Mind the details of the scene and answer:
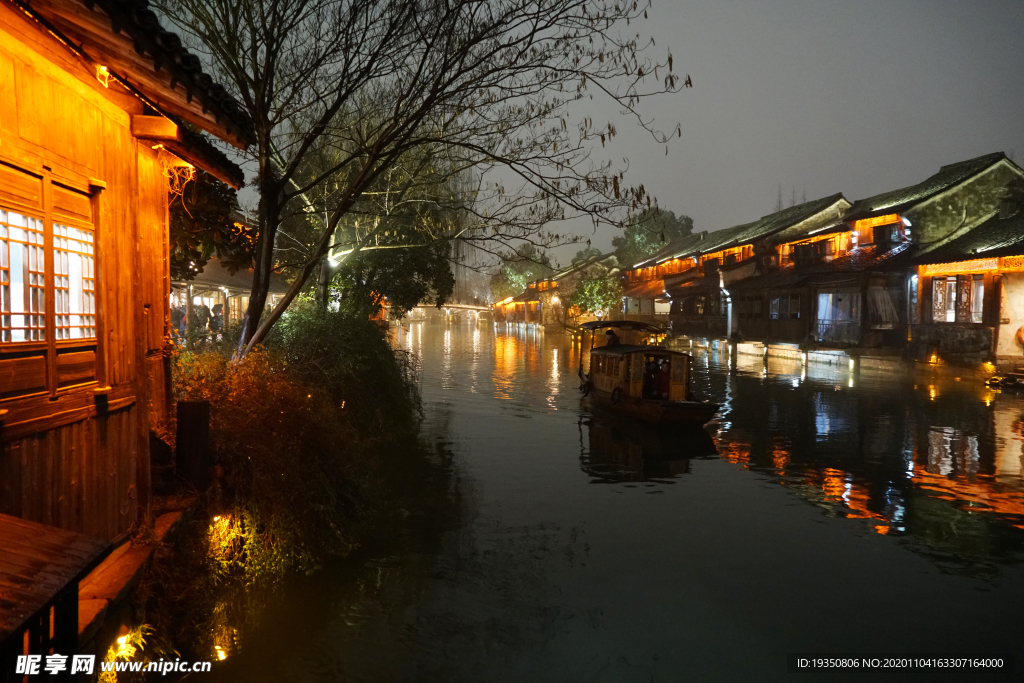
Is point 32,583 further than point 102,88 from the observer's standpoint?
No

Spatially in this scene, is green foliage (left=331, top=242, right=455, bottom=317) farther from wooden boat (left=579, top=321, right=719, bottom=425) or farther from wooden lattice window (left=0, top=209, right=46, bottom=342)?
wooden lattice window (left=0, top=209, right=46, bottom=342)

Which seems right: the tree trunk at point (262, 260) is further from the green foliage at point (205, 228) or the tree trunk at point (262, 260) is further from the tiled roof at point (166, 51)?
the tiled roof at point (166, 51)

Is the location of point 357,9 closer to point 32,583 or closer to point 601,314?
point 32,583

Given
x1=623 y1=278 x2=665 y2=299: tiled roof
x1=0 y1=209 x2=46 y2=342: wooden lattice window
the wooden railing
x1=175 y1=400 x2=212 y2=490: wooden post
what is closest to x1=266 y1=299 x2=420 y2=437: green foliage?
x1=175 y1=400 x2=212 y2=490: wooden post

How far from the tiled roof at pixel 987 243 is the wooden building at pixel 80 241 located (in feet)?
91.4

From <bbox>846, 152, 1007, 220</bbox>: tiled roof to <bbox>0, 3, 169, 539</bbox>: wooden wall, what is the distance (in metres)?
35.2

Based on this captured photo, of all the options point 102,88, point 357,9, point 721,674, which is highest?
point 357,9

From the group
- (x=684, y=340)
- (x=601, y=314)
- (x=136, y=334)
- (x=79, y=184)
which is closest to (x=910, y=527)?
(x=136, y=334)

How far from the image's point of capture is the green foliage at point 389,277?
21.4m

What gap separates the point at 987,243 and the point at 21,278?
102 feet

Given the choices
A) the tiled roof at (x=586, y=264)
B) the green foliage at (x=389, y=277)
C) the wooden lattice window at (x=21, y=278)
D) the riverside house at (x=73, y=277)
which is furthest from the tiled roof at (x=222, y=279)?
the tiled roof at (x=586, y=264)

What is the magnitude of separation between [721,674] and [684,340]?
42.4m

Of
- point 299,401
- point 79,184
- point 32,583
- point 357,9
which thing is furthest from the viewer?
point 357,9

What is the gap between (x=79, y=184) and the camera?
16.3 ft
